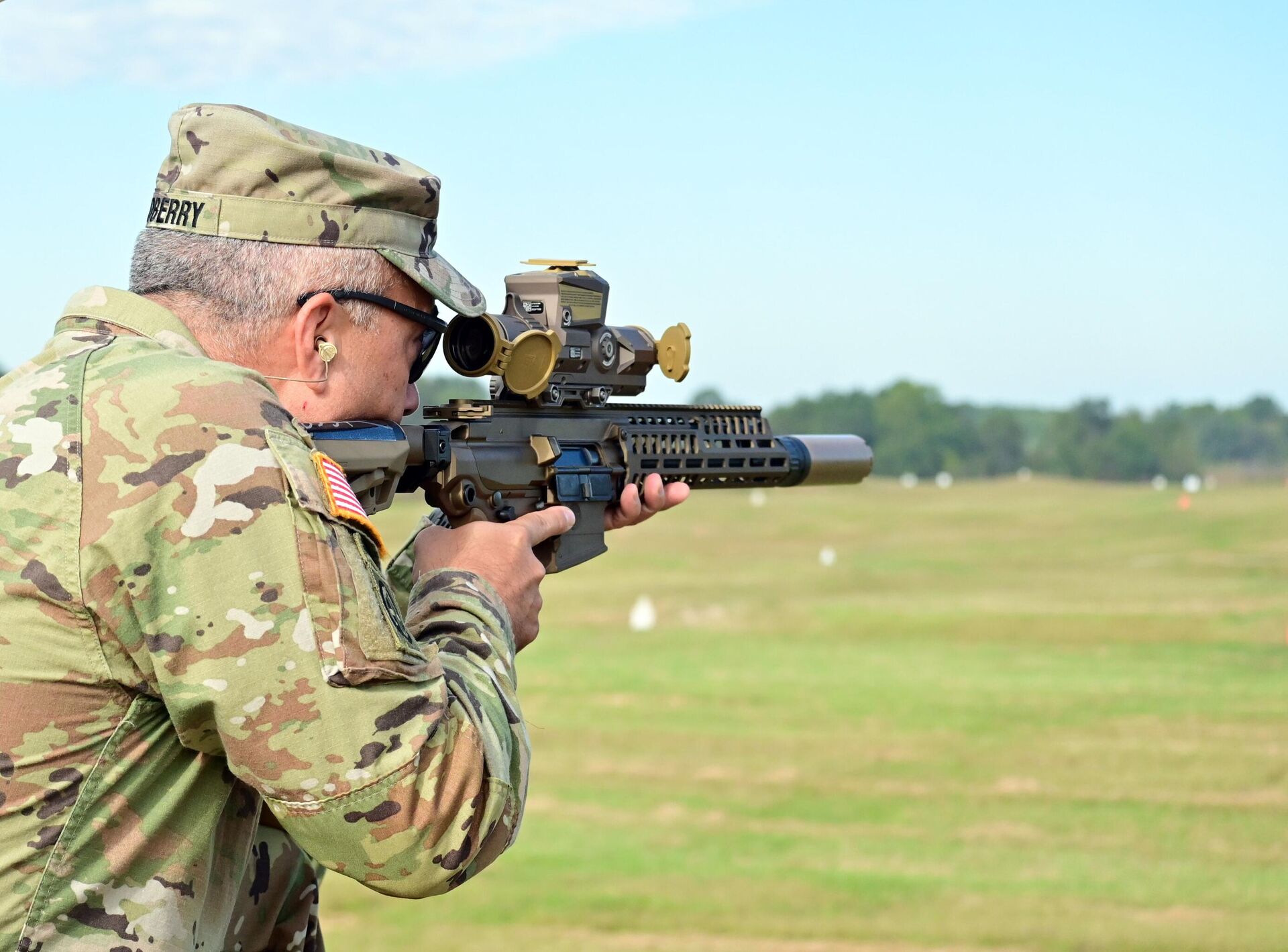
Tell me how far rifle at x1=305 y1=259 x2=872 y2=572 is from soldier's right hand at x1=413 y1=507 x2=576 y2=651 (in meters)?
0.25

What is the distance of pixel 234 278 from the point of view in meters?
2.97

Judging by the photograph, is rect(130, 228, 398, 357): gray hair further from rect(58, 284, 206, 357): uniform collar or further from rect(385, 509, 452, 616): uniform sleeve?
rect(385, 509, 452, 616): uniform sleeve

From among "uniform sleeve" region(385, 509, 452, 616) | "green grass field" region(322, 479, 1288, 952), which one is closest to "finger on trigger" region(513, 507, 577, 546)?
"uniform sleeve" region(385, 509, 452, 616)

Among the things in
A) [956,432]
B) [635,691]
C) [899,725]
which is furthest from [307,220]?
[956,432]

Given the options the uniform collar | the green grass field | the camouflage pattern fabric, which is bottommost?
the green grass field

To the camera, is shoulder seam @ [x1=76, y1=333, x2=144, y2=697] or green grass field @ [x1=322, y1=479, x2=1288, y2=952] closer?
shoulder seam @ [x1=76, y1=333, x2=144, y2=697]

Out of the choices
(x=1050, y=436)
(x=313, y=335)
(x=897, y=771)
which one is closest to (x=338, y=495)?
(x=313, y=335)

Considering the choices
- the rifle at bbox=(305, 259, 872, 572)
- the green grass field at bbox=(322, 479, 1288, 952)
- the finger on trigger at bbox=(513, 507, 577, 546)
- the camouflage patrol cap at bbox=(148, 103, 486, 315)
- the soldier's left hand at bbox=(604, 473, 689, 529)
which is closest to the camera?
the camouflage patrol cap at bbox=(148, 103, 486, 315)

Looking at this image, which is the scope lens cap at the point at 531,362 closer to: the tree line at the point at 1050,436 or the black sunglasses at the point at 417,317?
the black sunglasses at the point at 417,317

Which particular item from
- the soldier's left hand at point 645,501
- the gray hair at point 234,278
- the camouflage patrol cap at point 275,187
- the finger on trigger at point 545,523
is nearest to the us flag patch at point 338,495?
the gray hair at point 234,278

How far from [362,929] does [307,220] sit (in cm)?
905

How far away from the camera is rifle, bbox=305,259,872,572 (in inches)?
154

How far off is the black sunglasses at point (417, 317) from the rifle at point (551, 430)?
17 cm

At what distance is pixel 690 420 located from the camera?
526cm
